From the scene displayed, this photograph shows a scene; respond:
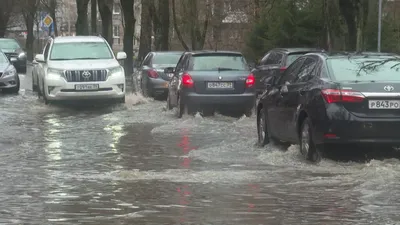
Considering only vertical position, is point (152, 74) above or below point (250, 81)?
below

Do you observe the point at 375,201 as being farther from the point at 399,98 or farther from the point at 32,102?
the point at 32,102

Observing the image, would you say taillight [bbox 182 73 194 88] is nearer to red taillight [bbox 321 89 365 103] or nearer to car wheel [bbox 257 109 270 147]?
car wheel [bbox 257 109 270 147]

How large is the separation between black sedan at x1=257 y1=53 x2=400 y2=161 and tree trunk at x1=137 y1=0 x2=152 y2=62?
1273 inches

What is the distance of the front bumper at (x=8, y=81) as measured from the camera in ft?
81.8

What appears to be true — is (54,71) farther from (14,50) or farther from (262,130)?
(14,50)

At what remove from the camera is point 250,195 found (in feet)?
29.1

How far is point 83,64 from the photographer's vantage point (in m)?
20.3

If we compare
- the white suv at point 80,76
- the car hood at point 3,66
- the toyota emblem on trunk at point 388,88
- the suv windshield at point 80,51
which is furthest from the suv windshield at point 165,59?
the toyota emblem on trunk at point 388,88

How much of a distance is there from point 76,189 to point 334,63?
3811mm

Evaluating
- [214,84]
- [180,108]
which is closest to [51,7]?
[180,108]

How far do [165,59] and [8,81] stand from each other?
4652mm

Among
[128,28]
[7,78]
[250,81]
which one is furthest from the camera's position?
[128,28]

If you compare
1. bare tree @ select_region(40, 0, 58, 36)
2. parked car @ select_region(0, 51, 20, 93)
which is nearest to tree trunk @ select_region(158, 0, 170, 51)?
parked car @ select_region(0, 51, 20, 93)

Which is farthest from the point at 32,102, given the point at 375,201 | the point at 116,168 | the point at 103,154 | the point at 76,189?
the point at 375,201
